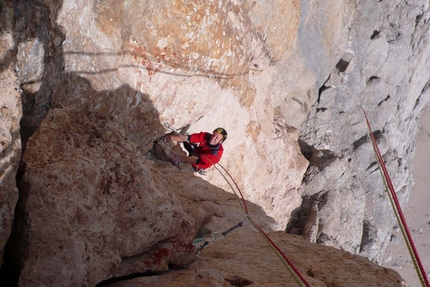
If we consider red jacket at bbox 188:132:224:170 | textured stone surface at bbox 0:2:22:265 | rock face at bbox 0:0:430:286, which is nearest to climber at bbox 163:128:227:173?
Answer: red jacket at bbox 188:132:224:170

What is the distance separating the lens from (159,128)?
21.6ft

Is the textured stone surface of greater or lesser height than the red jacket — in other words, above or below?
below

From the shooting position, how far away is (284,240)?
5.49 metres

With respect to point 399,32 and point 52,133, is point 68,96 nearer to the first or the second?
point 52,133

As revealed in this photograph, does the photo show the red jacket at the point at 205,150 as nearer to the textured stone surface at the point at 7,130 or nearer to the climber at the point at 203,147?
the climber at the point at 203,147

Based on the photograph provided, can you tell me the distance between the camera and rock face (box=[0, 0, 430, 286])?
297 cm

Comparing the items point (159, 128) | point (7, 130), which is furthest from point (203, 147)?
point (7, 130)

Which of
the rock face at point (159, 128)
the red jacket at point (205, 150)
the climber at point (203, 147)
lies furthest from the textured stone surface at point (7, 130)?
the red jacket at point (205, 150)

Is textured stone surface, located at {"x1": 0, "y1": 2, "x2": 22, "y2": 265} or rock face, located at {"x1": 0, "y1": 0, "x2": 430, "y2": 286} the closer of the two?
textured stone surface, located at {"x1": 0, "y1": 2, "x2": 22, "y2": 265}

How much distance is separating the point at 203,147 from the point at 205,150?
0.24 ft

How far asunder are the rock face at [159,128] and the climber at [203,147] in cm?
31

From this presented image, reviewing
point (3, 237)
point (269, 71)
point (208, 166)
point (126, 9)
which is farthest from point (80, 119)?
point (269, 71)

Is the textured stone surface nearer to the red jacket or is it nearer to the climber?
the climber

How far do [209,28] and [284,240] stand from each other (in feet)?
11.8
